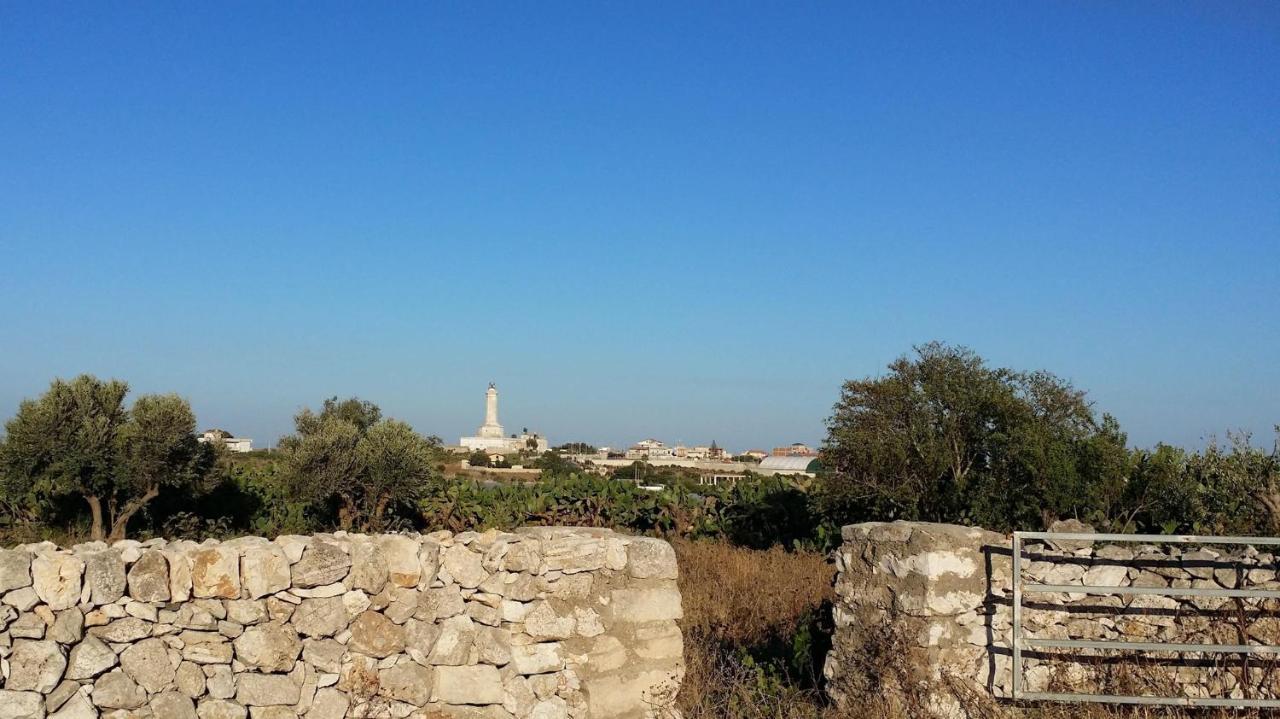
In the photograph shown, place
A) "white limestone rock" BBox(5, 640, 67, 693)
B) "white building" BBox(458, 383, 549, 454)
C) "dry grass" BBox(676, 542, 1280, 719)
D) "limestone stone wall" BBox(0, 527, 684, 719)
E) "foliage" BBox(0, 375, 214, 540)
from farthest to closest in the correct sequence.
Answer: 1. "white building" BBox(458, 383, 549, 454)
2. "foliage" BBox(0, 375, 214, 540)
3. "dry grass" BBox(676, 542, 1280, 719)
4. "limestone stone wall" BBox(0, 527, 684, 719)
5. "white limestone rock" BBox(5, 640, 67, 693)

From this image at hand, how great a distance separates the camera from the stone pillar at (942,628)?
6441 millimetres

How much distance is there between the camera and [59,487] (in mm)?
13609

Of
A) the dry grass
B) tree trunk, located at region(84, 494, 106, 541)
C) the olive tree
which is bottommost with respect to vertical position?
the dry grass

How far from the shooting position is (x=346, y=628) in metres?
5.59

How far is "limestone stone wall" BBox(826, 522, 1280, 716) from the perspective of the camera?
639 centimetres

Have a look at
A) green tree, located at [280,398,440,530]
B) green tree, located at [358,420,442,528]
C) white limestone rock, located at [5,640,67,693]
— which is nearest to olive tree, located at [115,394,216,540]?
green tree, located at [280,398,440,530]

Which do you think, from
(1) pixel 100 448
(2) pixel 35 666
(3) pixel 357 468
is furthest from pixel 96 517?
(2) pixel 35 666

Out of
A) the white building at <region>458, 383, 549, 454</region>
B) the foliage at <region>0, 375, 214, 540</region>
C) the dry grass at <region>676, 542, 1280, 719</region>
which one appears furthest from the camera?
the white building at <region>458, 383, 549, 454</region>

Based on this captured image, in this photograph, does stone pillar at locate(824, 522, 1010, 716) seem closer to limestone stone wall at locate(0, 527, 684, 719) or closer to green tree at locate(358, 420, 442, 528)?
limestone stone wall at locate(0, 527, 684, 719)

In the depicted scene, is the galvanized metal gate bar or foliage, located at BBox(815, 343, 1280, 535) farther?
foliage, located at BBox(815, 343, 1280, 535)

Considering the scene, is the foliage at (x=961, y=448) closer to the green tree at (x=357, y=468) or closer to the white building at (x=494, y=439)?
the green tree at (x=357, y=468)

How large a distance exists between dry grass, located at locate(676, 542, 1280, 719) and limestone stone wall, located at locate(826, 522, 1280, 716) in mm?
155

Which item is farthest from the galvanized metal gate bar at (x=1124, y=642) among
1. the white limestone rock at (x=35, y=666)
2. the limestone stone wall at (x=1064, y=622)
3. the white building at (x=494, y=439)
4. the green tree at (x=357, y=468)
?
the white building at (x=494, y=439)

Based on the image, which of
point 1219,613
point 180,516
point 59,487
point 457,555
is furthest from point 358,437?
point 1219,613
